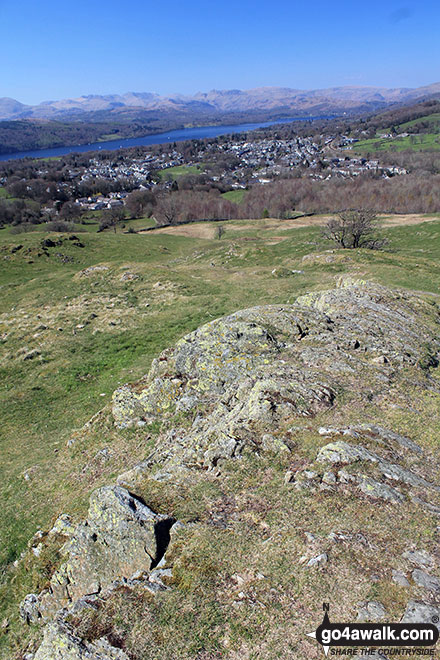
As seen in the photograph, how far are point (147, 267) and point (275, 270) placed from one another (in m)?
16.9

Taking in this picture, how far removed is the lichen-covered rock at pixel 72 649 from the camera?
5.93 m

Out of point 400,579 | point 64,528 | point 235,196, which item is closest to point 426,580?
point 400,579

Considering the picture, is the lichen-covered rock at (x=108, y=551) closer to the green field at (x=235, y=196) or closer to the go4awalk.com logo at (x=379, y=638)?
the go4awalk.com logo at (x=379, y=638)

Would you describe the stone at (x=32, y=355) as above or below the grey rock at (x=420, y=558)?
below

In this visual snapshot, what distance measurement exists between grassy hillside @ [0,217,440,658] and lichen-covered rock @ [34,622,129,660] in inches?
55.5

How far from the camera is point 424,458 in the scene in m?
9.91

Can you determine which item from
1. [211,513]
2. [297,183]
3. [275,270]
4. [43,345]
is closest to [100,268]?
[43,345]

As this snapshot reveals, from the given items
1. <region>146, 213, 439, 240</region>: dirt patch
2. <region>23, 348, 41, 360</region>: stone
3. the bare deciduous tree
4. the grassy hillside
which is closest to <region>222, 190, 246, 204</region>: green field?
<region>146, 213, 439, 240</region>: dirt patch

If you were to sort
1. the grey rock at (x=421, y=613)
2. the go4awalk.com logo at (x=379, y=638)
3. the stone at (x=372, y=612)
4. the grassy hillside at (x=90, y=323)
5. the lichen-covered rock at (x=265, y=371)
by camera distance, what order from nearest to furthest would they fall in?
the go4awalk.com logo at (x=379, y=638) < the grey rock at (x=421, y=613) < the stone at (x=372, y=612) < the lichen-covered rock at (x=265, y=371) < the grassy hillside at (x=90, y=323)

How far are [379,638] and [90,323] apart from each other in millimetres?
30739

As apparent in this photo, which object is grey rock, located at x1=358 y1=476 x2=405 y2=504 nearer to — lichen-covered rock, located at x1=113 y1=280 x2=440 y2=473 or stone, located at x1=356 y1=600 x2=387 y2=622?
lichen-covered rock, located at x1=113 y1=280 x2=440 y2=473

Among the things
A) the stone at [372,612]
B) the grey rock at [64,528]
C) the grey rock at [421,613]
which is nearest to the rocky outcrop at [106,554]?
the grey rock at [64,528]

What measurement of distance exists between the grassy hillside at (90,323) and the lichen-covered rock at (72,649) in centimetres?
141

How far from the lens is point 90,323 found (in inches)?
1266
